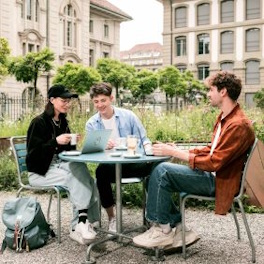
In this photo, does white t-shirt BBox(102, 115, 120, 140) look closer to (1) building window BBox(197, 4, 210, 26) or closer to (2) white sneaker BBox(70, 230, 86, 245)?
(2) white sneaker BBox(70, 230, 86, 245)

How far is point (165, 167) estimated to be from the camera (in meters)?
3.80

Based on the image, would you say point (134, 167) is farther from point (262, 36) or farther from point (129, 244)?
point (262, 36)

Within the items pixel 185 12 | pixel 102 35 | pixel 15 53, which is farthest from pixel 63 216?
pixel 185 12

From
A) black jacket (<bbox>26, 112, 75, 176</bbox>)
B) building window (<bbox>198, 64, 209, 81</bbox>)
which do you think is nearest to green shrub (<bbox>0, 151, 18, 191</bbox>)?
black jacket (<bbox>26, 112, 75, 176</bbox>)

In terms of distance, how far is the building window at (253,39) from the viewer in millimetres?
44250

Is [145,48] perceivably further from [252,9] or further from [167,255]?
[167,255]

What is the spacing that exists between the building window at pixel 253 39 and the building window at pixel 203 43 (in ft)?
13.2

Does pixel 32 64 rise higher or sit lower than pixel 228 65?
lower

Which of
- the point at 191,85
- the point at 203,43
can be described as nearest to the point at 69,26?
the point at 191,85

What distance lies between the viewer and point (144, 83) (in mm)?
35844

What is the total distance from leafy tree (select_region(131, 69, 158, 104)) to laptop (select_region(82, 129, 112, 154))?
3115 cm

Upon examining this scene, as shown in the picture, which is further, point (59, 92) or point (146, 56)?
point (146, 56)

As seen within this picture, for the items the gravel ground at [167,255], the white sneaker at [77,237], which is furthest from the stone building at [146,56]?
the white sneaker at [77,237]

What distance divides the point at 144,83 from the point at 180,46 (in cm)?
1407
